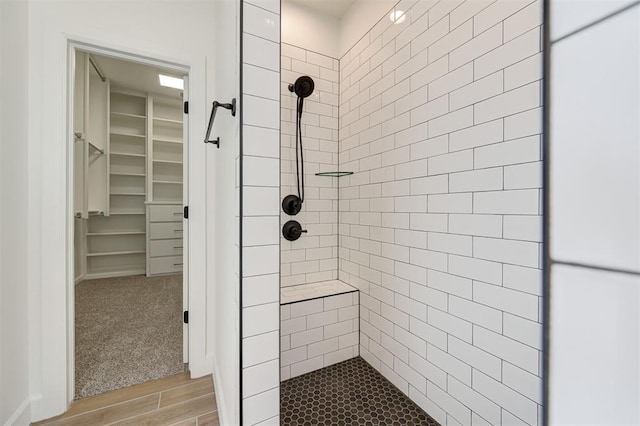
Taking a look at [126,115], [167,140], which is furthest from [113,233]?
[126,115]

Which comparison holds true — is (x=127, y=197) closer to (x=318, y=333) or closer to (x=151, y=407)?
(x=151, y=407)

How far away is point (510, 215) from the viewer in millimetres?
1013

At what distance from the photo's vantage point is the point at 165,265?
13.1ft

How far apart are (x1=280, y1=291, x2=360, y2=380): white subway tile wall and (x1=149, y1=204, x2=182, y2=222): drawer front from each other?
322cm

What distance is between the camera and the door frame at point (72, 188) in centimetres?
142

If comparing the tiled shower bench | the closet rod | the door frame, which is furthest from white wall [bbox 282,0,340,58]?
the closet rod

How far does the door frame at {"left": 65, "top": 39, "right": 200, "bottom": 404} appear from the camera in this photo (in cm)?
142

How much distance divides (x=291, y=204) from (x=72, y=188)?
1251 millimetres

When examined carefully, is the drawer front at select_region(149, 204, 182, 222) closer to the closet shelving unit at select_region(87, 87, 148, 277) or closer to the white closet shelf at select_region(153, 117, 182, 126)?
the closet shelving unit at select_region(87, 87, 148, 277)

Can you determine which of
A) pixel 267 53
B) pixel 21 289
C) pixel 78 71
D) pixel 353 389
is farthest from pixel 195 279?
pixel 78 71

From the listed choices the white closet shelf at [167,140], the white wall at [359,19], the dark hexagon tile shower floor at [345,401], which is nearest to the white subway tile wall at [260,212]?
the dark hexagon tile shower floor at [345,401]
